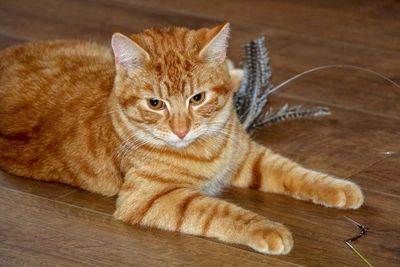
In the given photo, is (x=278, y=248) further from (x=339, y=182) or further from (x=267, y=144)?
(x=267, y=144)

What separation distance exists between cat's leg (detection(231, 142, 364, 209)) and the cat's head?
0.22 meters

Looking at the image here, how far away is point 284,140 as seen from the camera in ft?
8.98

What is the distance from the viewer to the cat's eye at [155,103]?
2.22 m

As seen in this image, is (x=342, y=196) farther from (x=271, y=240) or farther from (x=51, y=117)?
(x=51, y=117)

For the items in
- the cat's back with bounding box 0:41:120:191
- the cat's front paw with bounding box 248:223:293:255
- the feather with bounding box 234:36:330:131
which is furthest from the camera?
the feather with bounding box 234:36:330:131

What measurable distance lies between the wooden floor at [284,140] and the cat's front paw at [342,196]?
0.02 m

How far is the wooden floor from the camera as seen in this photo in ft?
6.94

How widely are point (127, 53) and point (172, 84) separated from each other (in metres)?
0.14

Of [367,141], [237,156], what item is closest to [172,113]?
[237,156]

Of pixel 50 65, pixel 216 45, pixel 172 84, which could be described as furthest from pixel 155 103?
pixel 50 65

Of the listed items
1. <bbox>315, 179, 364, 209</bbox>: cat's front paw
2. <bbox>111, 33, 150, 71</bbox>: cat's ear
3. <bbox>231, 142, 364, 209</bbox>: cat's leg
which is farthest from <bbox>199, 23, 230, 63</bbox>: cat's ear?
<bbox>315, 179, 364, 209</bbox>: cat's front paw

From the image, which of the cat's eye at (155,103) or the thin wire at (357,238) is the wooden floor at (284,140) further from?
the cat's eye at (155,103)

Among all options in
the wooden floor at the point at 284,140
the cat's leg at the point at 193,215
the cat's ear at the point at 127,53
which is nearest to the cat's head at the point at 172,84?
the cat's ear at the point at 127,53

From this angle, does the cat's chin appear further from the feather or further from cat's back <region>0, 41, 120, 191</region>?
the feather
